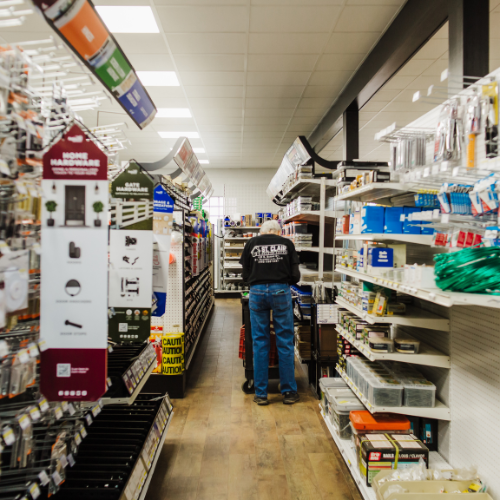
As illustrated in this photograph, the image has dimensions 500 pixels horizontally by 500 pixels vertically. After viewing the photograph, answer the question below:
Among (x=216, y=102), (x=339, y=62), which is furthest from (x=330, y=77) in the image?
(x=216, y=102)

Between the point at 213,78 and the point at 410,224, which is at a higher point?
the point at 213,78

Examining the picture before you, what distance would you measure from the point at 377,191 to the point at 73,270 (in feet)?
7.24

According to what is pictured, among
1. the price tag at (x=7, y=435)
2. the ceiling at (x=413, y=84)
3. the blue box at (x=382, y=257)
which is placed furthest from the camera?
the ceiling at (x=413, y=84)

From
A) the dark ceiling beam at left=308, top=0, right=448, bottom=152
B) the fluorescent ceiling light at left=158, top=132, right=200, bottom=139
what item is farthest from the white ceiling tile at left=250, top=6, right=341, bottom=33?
the fluorescent ceiling light at left=158, top=132, right=200, bottom=139

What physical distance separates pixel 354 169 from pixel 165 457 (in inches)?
124

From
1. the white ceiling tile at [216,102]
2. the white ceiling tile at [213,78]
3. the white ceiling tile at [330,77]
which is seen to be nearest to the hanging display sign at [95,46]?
the white ceiling tile at [213,78]

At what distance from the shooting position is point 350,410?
2.77m

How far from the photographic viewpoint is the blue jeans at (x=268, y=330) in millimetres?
3758

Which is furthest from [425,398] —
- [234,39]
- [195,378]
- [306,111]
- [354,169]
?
[306,111]

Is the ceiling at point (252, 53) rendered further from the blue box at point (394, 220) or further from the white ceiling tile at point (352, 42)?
the blue box at point (394, 220)

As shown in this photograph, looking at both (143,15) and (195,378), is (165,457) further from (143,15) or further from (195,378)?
(143,15)

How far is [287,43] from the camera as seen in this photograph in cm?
414

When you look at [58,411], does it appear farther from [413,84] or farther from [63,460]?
[413,84]

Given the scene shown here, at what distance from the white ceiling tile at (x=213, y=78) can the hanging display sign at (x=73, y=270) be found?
13.4 feet
